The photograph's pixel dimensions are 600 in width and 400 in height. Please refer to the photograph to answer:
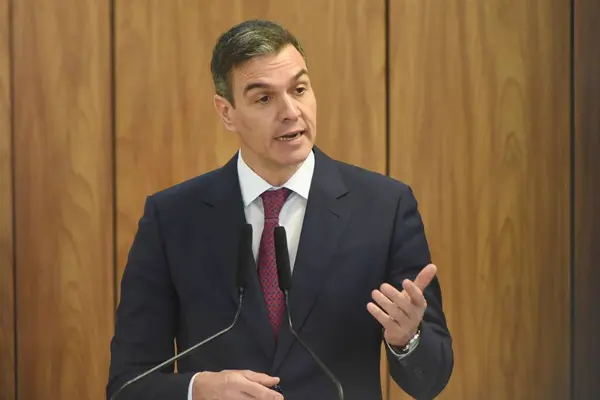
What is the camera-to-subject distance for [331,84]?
2.69 m

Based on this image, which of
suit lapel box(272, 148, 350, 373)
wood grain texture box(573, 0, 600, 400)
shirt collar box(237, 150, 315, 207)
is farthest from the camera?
wood grain texture box(573, 0, 600, 400)

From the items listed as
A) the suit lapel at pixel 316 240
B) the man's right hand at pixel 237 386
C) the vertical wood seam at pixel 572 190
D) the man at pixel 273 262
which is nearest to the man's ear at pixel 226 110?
the man at pixel 273 262

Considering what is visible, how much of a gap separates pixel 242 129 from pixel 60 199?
1.06 meters

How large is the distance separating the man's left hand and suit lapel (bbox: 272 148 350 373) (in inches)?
8.4

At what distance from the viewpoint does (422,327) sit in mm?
1621

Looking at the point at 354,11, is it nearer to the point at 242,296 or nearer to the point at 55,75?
the point at 55,75

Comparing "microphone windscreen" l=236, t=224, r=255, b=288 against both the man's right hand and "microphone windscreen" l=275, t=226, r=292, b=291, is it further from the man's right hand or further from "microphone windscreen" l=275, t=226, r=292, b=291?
the man's right hand

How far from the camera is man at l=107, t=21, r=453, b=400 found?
1.73 m

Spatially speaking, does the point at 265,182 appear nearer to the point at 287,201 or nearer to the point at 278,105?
the point at 287,201

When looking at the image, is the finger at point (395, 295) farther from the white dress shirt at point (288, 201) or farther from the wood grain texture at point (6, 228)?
the wood grain texture at point (6, 228)

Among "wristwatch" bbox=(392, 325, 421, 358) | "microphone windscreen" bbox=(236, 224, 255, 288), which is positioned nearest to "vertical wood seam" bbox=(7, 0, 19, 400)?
"microphone windscreen" bbox=(236, 224, 255, 288)

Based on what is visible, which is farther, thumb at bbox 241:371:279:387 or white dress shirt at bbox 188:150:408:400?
white dress shirt at bbox 188:150:408:400

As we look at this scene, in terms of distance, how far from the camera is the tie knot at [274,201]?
1817mm

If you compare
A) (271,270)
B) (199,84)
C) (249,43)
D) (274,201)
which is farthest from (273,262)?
(199,84)
